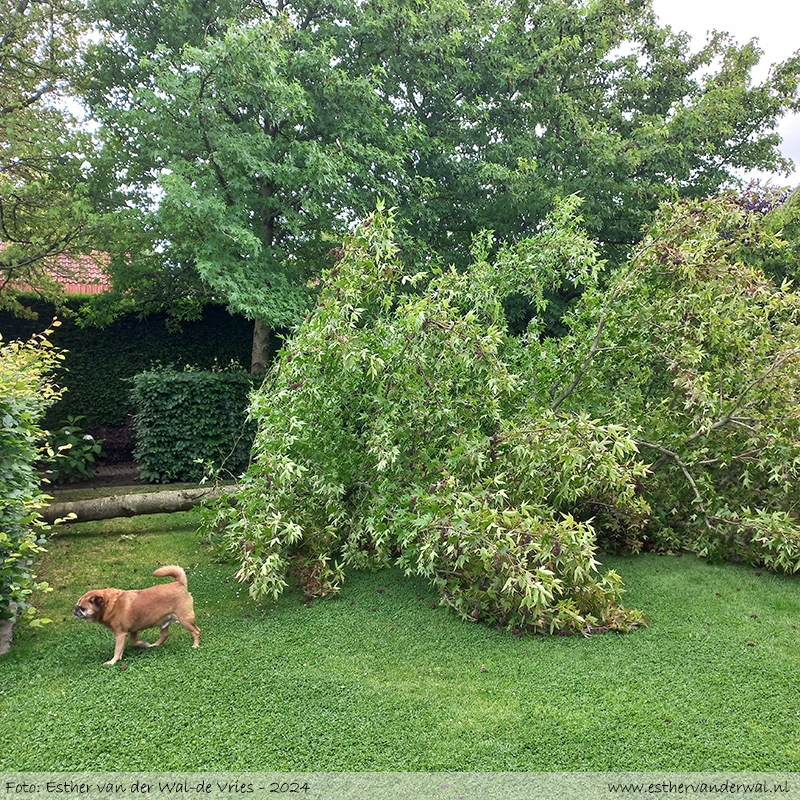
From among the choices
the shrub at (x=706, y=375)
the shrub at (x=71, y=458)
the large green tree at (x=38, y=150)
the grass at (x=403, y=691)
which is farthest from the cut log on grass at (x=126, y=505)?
the shrub at (x=706, y=375)

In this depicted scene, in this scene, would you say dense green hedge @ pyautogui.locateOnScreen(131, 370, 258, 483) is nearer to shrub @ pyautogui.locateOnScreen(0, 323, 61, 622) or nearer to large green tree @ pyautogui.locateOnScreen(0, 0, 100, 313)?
large green tree @ pyautogui.locateOnScreen(0, 0, 100, 313)

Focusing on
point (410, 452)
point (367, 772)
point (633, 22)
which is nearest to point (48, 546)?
point (410, 452)

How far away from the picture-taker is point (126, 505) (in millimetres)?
6020

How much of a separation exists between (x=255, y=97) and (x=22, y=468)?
221 inches

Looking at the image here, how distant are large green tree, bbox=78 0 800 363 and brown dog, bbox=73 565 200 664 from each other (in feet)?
14.6

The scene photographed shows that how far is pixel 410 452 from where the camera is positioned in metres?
4.97

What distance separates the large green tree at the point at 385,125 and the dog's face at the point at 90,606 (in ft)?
15.0

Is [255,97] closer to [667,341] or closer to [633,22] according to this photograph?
[667,341]

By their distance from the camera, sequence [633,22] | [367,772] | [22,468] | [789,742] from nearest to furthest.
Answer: [367,772], [789,742], [22,468], [633,22]

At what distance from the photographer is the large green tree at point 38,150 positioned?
26.7ft

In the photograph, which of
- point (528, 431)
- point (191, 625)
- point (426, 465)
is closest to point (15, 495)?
point (191, 625)

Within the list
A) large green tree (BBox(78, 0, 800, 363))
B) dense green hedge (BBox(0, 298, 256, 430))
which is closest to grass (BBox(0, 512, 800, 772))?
large green tree (BBox(78, 0, 800, 363))

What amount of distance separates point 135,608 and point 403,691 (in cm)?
163

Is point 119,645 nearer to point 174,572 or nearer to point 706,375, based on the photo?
point 174,572
